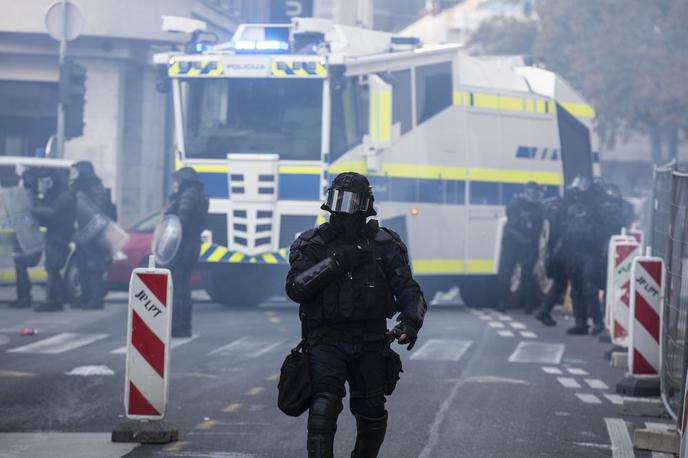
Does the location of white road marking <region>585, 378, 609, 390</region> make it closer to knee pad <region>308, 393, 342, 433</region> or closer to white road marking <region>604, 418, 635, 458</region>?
white road marking <region>604, 418, 635, 458</region>

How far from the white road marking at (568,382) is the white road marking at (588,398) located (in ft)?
1.90

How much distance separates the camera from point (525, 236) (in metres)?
22.0

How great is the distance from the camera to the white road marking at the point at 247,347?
1530cm

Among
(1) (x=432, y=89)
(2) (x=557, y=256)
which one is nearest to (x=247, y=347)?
(2) (x=557, y=256)

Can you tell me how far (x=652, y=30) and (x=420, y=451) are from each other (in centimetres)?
4827

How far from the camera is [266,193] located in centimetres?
2011

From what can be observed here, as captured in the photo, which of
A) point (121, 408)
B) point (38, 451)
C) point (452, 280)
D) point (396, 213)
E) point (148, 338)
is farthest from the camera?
point (452, 280)

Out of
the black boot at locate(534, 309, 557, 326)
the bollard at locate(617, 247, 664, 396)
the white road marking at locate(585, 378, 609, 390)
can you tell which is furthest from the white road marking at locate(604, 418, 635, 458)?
the black boot at locate(534, 309, 557, 326)

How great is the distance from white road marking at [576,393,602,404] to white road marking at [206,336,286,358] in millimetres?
3761

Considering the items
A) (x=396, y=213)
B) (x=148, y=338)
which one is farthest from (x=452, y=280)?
(x=148, y=338)

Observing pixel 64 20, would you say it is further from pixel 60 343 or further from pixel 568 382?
pixel 568 382

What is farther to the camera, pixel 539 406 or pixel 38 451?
pixel 539 406

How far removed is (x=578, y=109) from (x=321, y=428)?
60.8 ft

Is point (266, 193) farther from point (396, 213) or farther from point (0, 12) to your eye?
point (0, 12)
